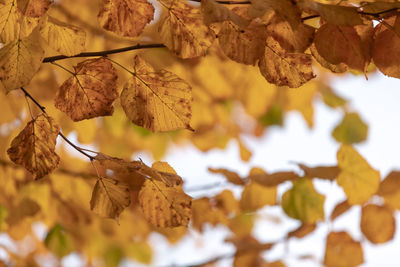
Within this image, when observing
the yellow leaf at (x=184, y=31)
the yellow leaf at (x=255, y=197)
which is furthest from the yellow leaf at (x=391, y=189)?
the yellow leaf at (x=184, y=31)

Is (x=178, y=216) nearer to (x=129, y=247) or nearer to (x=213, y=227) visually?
(x=213, y=227)

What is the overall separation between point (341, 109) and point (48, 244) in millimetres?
1052

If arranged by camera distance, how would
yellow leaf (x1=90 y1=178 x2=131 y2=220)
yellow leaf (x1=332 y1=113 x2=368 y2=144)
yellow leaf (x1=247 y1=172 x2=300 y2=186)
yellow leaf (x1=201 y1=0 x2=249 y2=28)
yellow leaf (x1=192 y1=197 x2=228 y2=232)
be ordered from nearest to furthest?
yellow leaf (x1=201 y1=0 x2=249 y2=28) → yellow leaf (x1=90 y1=178 x2=131 y2=220) → yellow leaf (x1=247 y1=172 x2=300 y2=186) → yellow leaf (x1=192 y1=197 x2=228 y2=232) → yellow leaf (x1=332 y1=113 x2=368 y2=144)

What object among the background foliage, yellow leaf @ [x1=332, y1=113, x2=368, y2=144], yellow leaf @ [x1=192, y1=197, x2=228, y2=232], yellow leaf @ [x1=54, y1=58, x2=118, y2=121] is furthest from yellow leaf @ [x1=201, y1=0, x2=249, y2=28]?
yellow leaf @ [x1=332, y1=113, x2=368, y2=144]

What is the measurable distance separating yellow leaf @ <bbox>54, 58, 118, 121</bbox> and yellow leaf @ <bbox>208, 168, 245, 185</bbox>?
1.40ft

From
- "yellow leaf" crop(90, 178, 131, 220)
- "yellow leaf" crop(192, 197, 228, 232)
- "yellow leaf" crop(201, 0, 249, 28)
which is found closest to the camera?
"yellow leaf" crop(201, 0, 249, 28)

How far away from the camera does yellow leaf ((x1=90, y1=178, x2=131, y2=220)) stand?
1.83ft

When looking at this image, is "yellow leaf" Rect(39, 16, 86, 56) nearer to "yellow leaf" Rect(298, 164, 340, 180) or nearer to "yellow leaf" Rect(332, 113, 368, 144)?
"yellow leaf" Rect(298, 164, 340, 180)

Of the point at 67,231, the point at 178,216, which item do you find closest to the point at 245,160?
the point at 67,231

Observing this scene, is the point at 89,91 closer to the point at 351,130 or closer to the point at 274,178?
the point at 274,178

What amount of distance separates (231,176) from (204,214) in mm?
286

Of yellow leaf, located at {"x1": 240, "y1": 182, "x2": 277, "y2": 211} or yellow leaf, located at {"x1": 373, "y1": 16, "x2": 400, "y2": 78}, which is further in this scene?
yellow leaf, located at {"x1": 240, "y1": 182, "x2": 277, "y2": 211}

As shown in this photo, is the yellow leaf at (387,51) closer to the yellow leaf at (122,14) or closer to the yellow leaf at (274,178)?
the yellow leaf at (122,14)

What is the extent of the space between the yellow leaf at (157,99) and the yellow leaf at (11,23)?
0.12m
